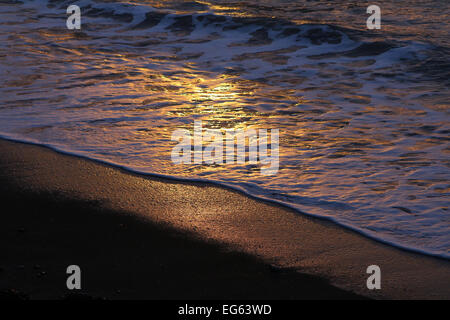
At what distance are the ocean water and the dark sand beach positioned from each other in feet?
0.85

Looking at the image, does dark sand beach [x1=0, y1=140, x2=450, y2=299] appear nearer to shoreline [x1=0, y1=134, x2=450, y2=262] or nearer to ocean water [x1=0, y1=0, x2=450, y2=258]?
shoreline [x1=0, y1=134, x2=450, y2=262]

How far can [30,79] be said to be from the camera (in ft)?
23.3

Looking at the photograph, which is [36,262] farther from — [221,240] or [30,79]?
[30,79]

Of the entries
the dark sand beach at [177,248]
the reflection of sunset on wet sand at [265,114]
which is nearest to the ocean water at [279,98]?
the reflection of sunset on wet sand at [265,114]

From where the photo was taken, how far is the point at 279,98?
6555mm

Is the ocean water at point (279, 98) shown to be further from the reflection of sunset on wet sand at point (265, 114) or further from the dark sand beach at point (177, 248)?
the dark sand beach at point (177, 248)

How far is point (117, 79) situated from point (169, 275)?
4.84 meters

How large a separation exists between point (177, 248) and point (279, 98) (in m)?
3.70

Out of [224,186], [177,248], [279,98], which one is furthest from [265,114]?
[177,248]

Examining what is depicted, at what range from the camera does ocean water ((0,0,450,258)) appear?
4023mm

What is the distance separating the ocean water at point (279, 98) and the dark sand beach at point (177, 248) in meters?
0.26

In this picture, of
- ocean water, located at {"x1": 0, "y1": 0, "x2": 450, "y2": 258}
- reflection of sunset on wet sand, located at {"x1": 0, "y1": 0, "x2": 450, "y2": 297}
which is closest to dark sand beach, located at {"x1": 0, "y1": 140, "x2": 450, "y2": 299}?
reflection of sunset on wet sand, located at {"x1": 0, "y1": 0, "x2": 450, "y2": 297}

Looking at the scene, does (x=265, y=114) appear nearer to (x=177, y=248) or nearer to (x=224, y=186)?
(x=224, y=186)
